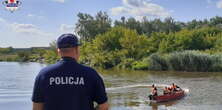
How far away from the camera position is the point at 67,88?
3375mm

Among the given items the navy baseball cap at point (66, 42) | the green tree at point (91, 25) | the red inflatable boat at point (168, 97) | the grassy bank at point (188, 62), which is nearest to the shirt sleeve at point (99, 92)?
the navy baseball cap at point (66, 42)

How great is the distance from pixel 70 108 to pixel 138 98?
22.0 meters

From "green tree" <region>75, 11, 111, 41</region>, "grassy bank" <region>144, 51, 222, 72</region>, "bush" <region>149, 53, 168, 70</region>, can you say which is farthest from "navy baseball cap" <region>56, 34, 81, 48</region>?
"green tree" <region>75, 11, 111, 41</region>

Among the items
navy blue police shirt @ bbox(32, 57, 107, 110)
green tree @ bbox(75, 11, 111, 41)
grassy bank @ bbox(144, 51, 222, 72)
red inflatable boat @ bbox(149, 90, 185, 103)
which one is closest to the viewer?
navy blue police shirt @ bbox(32, 57, 107, 110)

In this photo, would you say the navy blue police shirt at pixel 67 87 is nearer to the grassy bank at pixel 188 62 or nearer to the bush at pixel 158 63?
the grassy bank at pixel 188 62

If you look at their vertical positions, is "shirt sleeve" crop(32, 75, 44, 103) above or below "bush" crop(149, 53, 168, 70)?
above

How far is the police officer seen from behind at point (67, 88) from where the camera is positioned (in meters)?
3.37

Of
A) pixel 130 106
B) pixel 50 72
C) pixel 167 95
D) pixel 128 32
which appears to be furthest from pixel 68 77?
pixel 128 32

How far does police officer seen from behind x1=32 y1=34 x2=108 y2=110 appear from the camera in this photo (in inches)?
133

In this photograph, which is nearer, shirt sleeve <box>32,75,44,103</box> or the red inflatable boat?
shirt sleeve <box>32,75,44,103</box>

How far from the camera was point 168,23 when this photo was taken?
11806 centimetres

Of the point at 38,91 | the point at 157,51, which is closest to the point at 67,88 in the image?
the point at 38,91

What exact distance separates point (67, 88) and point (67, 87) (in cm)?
1

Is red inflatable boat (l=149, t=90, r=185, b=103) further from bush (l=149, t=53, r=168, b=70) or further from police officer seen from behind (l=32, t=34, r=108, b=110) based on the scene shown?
bush (l=149, t=53, r=168, b=70)
